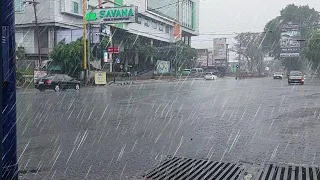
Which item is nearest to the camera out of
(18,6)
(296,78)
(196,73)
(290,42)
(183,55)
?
(296,78)

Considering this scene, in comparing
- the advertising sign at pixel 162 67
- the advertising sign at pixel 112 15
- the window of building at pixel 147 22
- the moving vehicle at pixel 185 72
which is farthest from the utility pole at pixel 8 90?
the moving vehicle at pixel 185 72

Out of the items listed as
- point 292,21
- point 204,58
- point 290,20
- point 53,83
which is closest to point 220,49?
Result: point 204,58

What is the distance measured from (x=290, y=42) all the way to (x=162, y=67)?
1174 inches

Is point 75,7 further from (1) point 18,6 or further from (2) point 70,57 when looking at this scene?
(2) point 70,57

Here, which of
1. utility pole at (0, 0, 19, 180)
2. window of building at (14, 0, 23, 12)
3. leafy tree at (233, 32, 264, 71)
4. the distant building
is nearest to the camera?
utility pole at (0, 0, 19, 180)

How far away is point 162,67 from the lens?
6369 cm

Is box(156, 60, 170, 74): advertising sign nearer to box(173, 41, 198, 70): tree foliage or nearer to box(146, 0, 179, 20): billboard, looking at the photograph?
box(173, 41, 198, 70): tree foliage

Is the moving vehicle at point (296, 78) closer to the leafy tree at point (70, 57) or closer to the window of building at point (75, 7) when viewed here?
the leafy tree at point (70, 57)

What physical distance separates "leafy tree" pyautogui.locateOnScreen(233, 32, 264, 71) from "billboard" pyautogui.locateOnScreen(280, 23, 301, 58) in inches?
903

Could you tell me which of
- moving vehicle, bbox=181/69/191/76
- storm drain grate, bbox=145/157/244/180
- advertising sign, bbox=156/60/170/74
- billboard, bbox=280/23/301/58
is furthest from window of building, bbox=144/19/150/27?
storm drain grate, bbox=145/157/244/180

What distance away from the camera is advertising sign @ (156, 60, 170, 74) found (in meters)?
62.5

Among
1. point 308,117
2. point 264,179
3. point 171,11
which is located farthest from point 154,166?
point 171,11

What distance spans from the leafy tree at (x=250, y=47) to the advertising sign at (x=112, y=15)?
2880 inches

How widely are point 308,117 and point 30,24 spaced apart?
124ft
